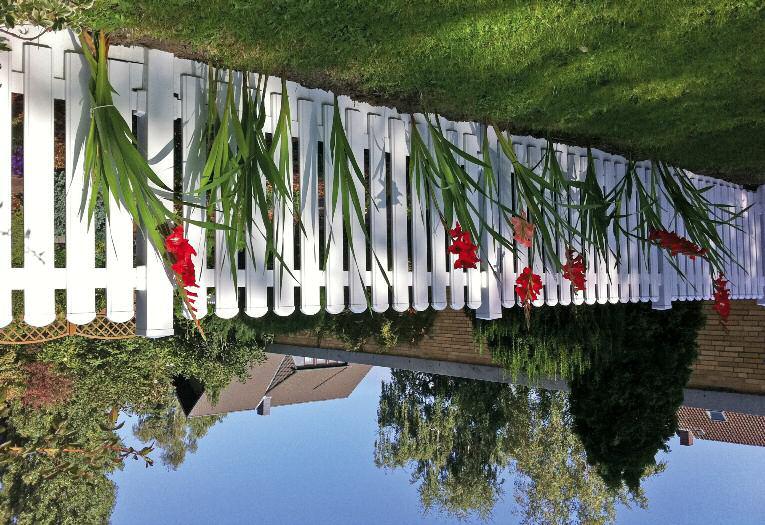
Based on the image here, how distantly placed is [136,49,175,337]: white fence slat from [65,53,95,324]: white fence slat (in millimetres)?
214

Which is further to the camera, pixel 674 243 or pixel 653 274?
pixel 653 274

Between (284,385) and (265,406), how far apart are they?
70 centimetres

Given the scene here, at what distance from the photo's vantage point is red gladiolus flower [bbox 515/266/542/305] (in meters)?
3.32

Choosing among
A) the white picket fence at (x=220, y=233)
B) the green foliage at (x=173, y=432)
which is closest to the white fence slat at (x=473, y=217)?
the white picket fence at (x=220, y=233)

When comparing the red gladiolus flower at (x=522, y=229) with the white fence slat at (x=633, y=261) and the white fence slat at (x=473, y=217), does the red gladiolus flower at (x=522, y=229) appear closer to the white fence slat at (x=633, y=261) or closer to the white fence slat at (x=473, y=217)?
the white fence slat at (x=473, y=217)

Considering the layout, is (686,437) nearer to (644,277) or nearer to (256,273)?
(644,277)

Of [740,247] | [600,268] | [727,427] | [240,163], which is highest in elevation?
[240,163]

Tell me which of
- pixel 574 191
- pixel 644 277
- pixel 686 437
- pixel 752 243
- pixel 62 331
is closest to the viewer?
pixel 574 191

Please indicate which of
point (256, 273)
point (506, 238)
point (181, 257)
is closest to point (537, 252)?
point (506, 238)

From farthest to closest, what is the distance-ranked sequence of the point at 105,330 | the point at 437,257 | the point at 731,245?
the point at 731,245
the point at 105,330
the point at 437,257

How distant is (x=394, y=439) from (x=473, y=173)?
10855 mm

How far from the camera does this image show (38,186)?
213 centimetres

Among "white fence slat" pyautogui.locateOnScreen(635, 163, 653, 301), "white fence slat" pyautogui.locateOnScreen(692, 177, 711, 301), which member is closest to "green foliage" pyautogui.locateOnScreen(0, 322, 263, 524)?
"white fence slat" pyautogui.locateOnScreen(635, 163, 653, 301)

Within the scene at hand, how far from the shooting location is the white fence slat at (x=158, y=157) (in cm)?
237
